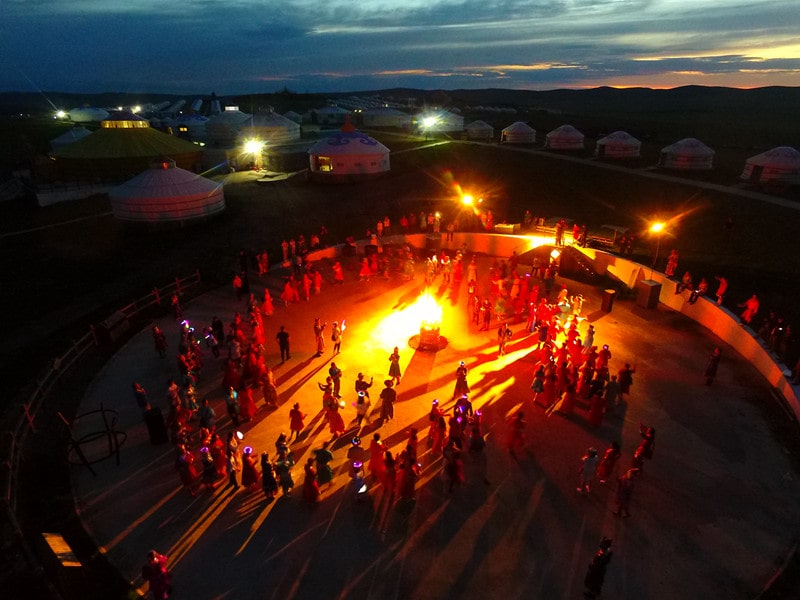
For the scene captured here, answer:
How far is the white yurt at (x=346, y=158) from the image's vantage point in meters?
35.4

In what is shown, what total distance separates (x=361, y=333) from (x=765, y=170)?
32085 mm

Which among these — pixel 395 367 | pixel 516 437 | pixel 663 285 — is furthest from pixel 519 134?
pixel 516 437

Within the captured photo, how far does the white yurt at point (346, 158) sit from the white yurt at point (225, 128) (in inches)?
829

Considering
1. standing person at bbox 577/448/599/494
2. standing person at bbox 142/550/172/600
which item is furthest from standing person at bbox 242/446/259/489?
standing person at bbox 577/448/599/494

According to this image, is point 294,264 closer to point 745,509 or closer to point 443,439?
point 443,439

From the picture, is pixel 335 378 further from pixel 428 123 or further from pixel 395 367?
pixel 428 123

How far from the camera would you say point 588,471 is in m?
8.66

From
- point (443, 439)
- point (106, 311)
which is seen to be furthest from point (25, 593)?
point (106, 311)

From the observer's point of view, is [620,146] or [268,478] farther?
[620,146]

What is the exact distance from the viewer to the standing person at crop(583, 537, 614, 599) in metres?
6.71

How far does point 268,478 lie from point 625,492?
21.2 feet

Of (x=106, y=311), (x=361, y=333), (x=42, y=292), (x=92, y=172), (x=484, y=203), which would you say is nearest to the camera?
(x=361, y=333)

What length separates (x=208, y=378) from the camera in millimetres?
12859

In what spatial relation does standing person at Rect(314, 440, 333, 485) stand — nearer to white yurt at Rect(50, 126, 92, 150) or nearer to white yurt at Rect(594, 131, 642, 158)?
white yurt at Rect(594, 131, 642, 158)
